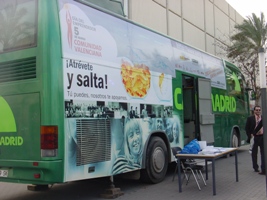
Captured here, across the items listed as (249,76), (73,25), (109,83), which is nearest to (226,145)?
(109,83)

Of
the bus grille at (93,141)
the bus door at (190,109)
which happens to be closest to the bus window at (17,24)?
the bus grille at (93,141)

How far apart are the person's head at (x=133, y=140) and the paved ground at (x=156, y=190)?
2.63 feet

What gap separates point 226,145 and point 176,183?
422 cm

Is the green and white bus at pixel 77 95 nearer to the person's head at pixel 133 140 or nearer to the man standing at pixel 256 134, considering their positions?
the person's head at pixel 133 140

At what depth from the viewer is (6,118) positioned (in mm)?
5664

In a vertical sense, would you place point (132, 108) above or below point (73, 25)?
below

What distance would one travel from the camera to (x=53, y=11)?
17.8ft

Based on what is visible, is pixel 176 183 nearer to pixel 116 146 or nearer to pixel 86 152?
pixel 116 146

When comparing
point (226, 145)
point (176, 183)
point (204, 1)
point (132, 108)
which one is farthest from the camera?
point (204, 1)

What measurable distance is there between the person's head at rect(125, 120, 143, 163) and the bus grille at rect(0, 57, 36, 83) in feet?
7.30

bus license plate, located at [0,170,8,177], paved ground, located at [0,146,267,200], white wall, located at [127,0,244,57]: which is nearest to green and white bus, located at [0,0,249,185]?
bus license plate, located at [0,170,8,177]

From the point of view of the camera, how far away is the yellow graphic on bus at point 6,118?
559cm

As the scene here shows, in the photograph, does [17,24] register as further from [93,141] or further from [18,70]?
[93,141]

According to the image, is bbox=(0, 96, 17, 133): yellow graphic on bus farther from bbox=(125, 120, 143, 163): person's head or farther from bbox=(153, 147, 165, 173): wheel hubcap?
bbox=(153, 147, 165, 173): wheel hubcap
